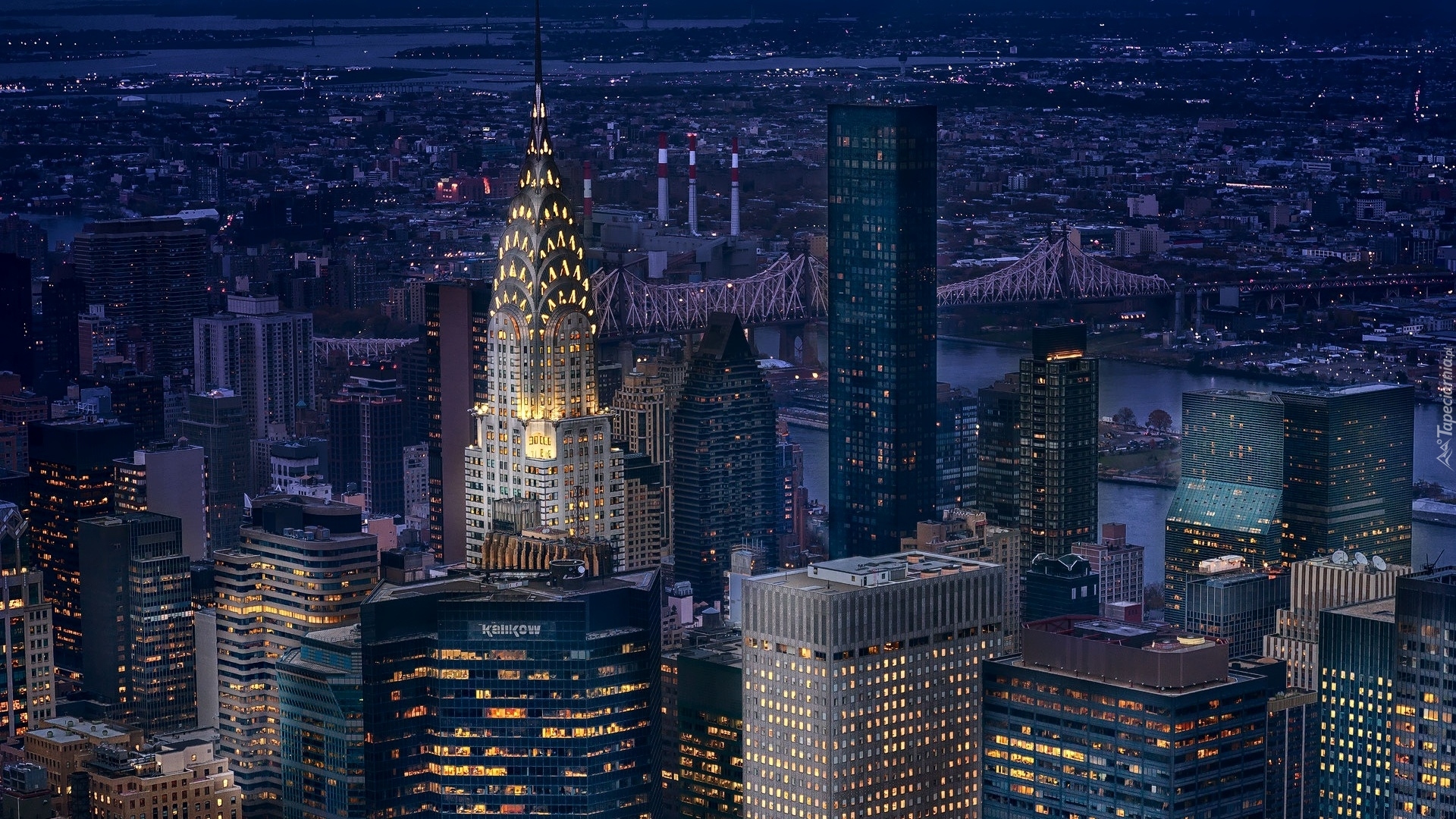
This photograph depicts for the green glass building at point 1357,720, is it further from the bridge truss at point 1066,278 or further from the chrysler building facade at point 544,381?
the bridge truss at point 1066,278

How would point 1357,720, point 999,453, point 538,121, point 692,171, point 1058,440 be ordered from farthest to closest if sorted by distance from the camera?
point 692,171 → point 1058,440 → point 999,453 → point 538,121 → point 1357,720

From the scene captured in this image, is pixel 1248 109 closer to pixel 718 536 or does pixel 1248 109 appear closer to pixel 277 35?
pixel 718 536

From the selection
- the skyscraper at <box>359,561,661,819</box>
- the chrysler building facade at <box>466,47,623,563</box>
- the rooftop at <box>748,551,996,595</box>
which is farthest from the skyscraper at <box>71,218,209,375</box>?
the rooftop at <box>748,551,996,595</box>

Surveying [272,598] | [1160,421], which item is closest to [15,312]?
[272,598]

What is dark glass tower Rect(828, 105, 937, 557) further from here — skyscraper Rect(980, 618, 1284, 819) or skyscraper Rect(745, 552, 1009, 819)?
skyscraper Rect(980, 618, 1284, 819)

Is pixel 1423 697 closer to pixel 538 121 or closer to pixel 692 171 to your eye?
pixel 538 121

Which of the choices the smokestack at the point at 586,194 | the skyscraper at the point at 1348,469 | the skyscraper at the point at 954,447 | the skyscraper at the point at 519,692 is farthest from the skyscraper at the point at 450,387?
the skyscraper at the point at 1348,469
